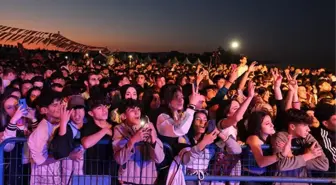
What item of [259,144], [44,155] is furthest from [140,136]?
[259,144]

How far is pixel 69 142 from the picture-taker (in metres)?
5.29

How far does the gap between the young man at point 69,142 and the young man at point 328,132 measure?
2880 millimetres

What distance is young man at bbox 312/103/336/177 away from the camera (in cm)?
593

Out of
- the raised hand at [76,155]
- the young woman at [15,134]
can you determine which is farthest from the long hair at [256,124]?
the young woman at [15,134]

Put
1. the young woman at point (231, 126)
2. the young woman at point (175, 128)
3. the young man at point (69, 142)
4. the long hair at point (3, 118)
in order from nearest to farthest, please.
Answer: the young man at point (69, 142) < the young woman at point (175, 128) < the young woman at point (231, 126) < the long hair at point (3, 118)

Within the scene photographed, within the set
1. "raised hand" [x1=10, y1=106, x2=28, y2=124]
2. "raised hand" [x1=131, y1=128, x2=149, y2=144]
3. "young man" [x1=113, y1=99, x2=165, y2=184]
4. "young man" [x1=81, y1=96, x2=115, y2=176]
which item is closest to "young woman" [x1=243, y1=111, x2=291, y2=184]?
"young man" [x1=113, y1=99, x2=165, y2=184]

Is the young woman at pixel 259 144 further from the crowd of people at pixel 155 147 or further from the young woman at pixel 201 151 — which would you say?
the young woman at pixel 201 151

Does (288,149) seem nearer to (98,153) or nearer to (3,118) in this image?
(98,153)

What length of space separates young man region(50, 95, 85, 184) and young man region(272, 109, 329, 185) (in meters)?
2.17

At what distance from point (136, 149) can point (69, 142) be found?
0.71m

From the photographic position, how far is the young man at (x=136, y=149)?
17.2ft

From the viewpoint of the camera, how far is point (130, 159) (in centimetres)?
543

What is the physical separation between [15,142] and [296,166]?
3076 millimetres

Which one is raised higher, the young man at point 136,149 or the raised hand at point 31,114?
the raised hand at point 31,114
